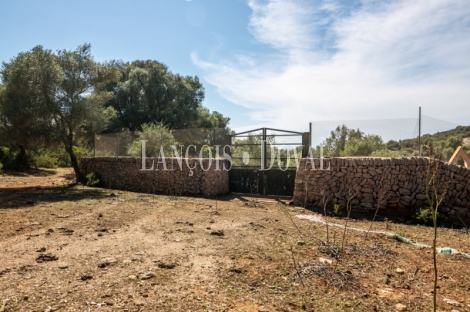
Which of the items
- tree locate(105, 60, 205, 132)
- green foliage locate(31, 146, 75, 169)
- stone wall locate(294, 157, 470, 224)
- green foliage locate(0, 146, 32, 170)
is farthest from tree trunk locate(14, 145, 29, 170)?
stone wall locate(294, 157, 470, 224)

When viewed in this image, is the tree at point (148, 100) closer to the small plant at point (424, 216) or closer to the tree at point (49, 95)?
the tree at point (49, 95)

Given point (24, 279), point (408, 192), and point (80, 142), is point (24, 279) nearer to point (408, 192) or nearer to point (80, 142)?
point (408, 192)

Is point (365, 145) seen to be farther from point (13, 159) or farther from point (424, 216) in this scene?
point (13, 159)

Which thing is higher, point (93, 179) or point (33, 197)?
point (93, 179)

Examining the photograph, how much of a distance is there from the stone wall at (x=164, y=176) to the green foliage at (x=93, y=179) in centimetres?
19

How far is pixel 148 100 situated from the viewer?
22031mm

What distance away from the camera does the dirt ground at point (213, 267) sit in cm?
292

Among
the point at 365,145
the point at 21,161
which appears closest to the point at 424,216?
the point at 365,145

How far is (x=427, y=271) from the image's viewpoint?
3805 millimetres

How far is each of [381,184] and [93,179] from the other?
37.9ft

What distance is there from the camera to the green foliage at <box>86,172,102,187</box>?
1296 cm

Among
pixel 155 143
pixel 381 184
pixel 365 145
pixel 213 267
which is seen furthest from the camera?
pixel 155 143

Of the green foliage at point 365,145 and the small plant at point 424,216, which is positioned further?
the green foliage at point 365,145

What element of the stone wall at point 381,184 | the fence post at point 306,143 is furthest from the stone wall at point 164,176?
the stone wall at point 381,184
